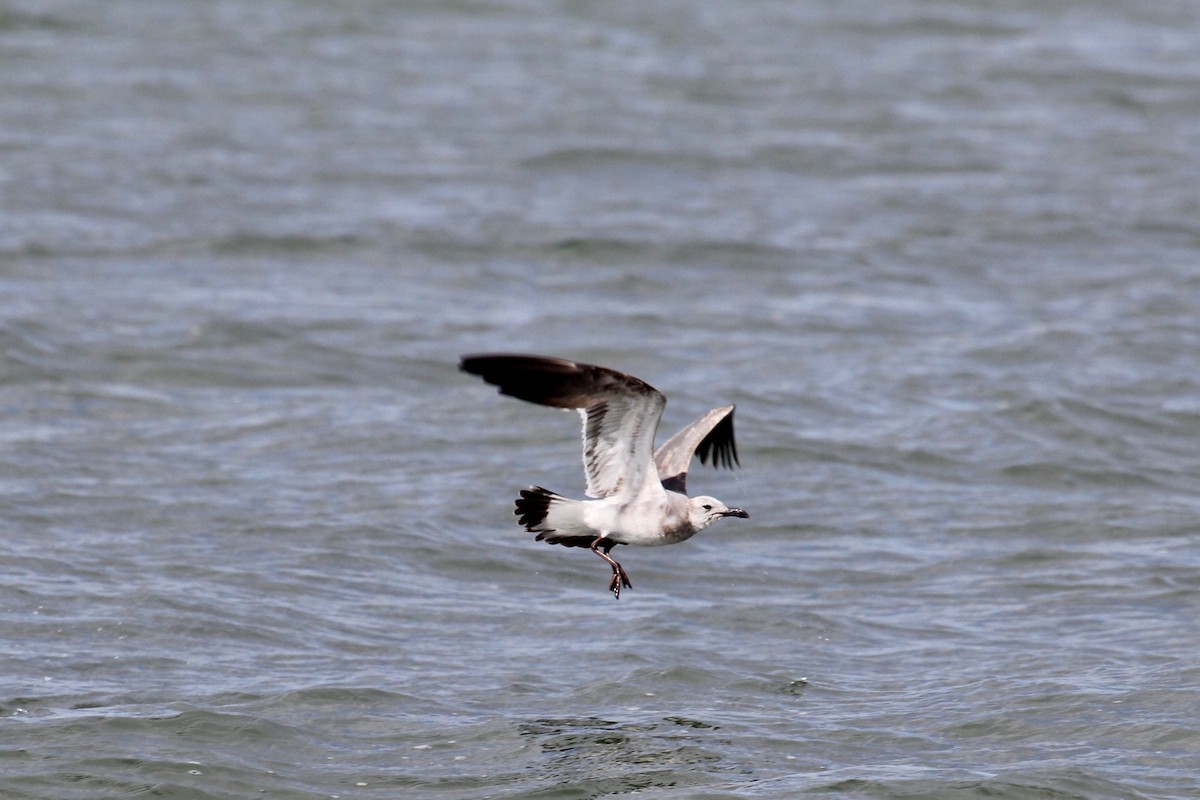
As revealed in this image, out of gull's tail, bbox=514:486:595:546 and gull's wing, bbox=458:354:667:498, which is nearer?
gull's wing, bbox=458:354:667:498

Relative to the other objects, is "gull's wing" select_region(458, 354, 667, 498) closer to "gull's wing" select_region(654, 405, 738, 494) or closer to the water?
"gull's wing" select_region(654, 405, 738, 494)

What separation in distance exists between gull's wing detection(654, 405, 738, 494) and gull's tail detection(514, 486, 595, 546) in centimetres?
57

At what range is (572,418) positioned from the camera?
1427 cm

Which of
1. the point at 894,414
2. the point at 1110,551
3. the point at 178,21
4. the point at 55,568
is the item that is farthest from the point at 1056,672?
the point at 178,21

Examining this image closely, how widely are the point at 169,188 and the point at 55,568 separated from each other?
29.3 ft

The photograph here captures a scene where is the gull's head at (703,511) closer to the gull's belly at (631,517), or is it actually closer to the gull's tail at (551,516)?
the gull's belly at (631,517)

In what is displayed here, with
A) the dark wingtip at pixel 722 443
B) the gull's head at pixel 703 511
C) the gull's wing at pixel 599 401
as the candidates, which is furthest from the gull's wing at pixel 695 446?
the gull's wing at pixel 599 401

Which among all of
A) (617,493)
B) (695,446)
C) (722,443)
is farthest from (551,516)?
(722,443)

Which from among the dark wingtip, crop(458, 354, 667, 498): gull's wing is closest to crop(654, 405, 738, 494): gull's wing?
the dark wingtip

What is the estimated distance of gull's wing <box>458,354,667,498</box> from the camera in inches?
298

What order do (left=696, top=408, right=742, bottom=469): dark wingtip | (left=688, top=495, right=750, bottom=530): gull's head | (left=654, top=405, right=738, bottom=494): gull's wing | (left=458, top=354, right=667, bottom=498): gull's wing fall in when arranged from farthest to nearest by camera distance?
(left=696, top=408, right=742, bottom=469): dark wingtip → (left=654, top=405, right=738, bottom=494): gull's wing → (left=688, top=495, right=750, bottom=530): gull's head → (left=458, top=354, right=667, bottom=498): gull's wing

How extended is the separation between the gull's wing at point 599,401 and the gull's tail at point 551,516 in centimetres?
16

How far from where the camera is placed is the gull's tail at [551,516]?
27.5 feet

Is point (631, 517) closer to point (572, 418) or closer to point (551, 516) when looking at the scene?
point (551, 516)
